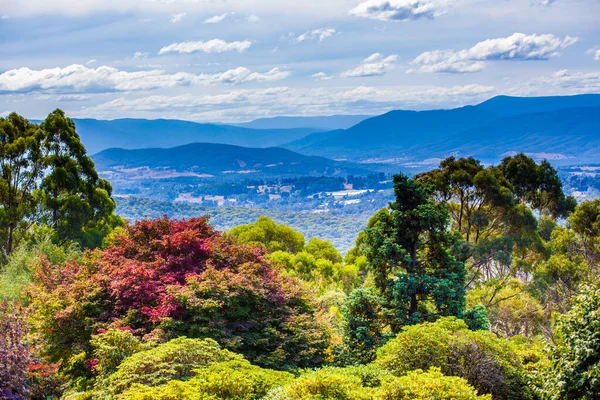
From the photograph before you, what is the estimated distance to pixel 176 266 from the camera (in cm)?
1462

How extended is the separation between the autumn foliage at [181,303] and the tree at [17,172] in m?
10.9

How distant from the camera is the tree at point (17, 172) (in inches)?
964

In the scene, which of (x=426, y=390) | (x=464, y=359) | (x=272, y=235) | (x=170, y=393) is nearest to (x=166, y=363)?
(x=170, y=393)

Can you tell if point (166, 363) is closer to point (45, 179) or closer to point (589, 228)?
point (45, 179)

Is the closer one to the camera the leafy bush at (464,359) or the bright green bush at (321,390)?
the bright green bush at (321,390)

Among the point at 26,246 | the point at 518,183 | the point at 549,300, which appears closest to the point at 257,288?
the point at 26,246

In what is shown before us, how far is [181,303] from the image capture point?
12.7m

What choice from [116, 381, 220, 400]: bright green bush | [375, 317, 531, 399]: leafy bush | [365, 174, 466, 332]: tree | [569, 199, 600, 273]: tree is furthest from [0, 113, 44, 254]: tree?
[569, 199, 600, 273]: tree

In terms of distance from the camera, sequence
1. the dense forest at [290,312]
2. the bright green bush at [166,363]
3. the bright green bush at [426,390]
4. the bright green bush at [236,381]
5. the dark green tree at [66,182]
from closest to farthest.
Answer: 1. the bright green bush at [426,390]
2. the bright green bush at [236,381]
3. the dense forest at [290,312]
4. the bright green bush at [166,363]
5. the dark green tree at [66,182]

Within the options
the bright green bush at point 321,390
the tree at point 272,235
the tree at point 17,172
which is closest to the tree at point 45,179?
the tree at point 17,172

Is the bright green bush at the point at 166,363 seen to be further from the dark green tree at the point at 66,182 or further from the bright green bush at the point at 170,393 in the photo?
the dark green tree at the point at 66,182

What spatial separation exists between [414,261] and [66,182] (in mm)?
17980

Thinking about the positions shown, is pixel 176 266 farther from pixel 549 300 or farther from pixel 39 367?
pixel 549 300

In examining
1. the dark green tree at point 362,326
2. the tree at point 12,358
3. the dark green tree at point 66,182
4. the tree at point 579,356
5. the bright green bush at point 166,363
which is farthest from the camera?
the dark green tree at point 66,182
